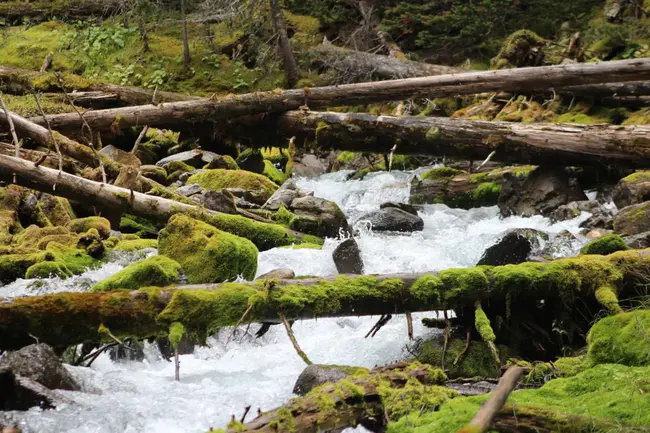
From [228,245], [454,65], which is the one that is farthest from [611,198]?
[454,65]

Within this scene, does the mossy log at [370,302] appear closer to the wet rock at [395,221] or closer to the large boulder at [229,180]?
the wet rock at [395,221]

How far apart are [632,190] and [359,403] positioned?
8.05 metres

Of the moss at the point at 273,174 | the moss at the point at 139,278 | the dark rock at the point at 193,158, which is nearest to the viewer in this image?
the moss at the point at 139,278

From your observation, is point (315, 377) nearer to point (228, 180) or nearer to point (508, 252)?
point (508, 252)

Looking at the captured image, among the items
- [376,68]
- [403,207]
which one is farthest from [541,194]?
[376,68]

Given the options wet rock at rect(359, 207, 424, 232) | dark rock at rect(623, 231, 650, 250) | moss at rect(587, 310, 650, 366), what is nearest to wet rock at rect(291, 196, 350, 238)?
wet rock at rect(359, 207, 424, 232)

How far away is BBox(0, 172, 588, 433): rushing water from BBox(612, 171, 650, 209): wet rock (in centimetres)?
76

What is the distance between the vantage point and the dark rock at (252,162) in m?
15.3

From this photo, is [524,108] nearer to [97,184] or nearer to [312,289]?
[97,184]

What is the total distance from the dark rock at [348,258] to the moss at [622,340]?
163 inches

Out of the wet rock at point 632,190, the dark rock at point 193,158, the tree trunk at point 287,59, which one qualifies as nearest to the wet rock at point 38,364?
the wet rock at point 632,190

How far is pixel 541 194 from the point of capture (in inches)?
457

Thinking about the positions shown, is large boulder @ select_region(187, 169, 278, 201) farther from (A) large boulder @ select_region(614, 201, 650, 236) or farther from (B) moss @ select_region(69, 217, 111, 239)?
(A) large boulder @ select_region(614, 201, 650, 236)

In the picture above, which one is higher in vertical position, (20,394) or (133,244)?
(20,394)
